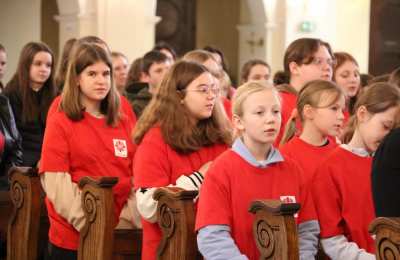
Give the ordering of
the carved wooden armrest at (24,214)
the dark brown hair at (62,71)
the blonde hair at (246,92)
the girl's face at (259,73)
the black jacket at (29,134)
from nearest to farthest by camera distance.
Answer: the blonde hair at (246,92), the carved wooden armrest at (24,214), the dark brown hair at (62,71), the black jacket at (29,134), the girl's face at (259,73)

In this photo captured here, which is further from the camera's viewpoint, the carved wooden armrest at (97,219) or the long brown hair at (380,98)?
the carved wooden armrest at (97,219)

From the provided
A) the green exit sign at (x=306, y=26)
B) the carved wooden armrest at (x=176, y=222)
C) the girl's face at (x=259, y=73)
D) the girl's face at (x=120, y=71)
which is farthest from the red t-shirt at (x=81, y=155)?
the green exit sign at (x=306, y=26)

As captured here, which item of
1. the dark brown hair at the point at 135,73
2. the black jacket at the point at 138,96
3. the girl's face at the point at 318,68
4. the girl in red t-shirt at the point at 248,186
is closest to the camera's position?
the girl in red t-shirt at the point at 248,186

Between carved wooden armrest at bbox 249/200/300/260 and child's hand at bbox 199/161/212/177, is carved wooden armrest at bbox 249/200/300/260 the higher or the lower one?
the lower one

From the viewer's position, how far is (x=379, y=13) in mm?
8820

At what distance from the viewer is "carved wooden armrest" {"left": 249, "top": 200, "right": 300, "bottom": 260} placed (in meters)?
3.69

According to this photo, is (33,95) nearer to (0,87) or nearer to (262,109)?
(0,87)

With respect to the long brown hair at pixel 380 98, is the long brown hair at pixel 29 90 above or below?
below

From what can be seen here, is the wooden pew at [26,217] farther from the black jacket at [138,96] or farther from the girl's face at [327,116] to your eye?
the girl's face at [327,116]

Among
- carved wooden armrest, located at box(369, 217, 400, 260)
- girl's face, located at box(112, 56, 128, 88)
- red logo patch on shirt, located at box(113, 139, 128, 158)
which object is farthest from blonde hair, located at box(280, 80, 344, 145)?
girl's face, located at box(112, 56, 128, 88)

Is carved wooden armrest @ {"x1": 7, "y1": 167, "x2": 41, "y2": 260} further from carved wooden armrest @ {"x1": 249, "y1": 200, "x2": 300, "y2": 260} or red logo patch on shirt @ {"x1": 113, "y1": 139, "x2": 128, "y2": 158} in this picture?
carved wooden armrest @ {"x1": 249, "y1": 200, "x2": 300, "y2": 260}

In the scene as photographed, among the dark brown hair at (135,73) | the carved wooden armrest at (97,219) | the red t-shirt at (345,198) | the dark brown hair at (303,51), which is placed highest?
the dark brown hair at (303,51)

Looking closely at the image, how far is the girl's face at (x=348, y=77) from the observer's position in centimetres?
665

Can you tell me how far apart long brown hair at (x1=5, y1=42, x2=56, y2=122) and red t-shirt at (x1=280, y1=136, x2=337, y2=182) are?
8.24 feet
